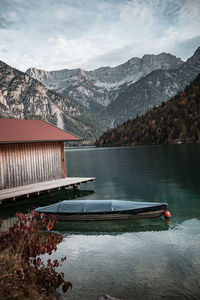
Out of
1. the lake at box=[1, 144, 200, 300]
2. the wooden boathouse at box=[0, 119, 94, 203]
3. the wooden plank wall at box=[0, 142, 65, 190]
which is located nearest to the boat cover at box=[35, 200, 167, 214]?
the lake at box=[1, 144, 200, 300]

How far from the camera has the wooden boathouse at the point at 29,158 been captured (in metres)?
28.2

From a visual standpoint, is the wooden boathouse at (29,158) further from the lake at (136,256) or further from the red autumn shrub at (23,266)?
the red autumn shrub at (23,266)

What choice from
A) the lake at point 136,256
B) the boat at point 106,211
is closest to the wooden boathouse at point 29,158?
the lake at point 136,256

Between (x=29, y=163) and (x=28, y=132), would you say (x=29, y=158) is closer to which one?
(x=29, y=163)

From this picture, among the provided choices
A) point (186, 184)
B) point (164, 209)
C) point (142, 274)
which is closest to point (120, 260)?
point (142, 274)

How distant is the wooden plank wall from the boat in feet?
30.4

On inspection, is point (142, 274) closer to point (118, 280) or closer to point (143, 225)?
point (118, 280)

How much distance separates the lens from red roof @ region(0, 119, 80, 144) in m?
28.9

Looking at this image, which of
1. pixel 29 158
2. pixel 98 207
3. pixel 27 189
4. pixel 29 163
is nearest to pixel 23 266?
pixel 98 207

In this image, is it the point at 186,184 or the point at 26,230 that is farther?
the point at 186,184

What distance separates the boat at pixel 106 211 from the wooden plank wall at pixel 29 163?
9254 mm

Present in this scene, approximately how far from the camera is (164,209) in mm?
21156

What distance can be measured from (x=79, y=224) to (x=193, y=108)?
167244 mm

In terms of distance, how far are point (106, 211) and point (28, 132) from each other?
657 inches
